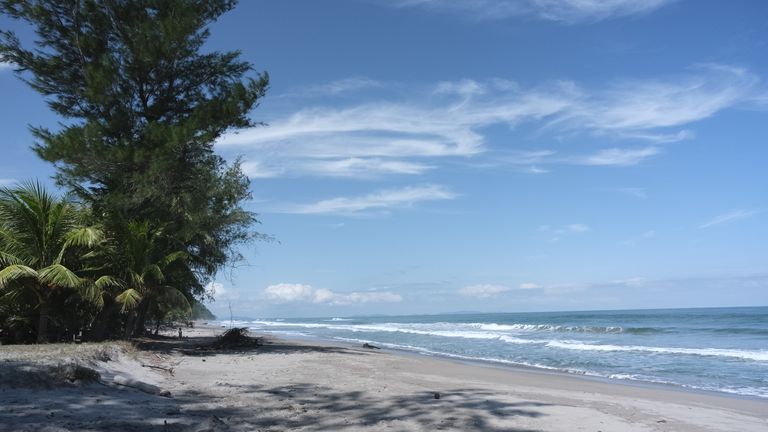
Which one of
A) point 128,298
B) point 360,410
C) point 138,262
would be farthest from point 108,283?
point 360,410

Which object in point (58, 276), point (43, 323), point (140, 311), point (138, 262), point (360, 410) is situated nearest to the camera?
point (360, 410)

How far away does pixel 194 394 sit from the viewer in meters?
8.12

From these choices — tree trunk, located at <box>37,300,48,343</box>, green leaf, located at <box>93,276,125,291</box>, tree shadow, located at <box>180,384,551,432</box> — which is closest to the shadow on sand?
tree shadow, located at <box>180,384,551,432</box>

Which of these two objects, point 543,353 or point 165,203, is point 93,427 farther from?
point 543,353

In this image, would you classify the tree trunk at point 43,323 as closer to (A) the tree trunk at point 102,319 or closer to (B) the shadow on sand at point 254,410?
(A) the tree trunk at point 102,319

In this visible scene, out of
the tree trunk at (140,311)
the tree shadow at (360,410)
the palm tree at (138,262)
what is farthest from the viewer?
the tree trunk at (140,311)

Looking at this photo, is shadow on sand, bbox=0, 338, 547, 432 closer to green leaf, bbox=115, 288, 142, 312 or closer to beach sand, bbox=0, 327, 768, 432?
beach sand, bbox=0, 327, 768, 432

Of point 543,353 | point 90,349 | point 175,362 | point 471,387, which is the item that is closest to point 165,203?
point 175,362

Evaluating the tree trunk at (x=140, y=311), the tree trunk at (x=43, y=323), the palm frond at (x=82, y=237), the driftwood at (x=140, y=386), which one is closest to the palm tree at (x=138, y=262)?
the palm frond at (x=82, y=237)

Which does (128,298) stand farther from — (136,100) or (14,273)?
(136,100)

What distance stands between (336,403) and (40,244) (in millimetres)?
10200

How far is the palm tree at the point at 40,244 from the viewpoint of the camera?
42.8 feet

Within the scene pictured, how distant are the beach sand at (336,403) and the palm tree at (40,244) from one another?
3.15m

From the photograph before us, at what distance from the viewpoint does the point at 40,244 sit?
1381cm
